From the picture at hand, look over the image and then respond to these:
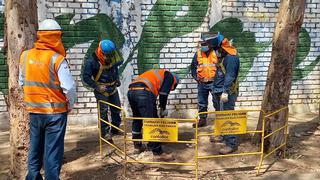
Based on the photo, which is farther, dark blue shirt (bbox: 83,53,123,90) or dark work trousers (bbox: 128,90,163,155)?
dark blue shirt (bbox: 83,53,123,90)

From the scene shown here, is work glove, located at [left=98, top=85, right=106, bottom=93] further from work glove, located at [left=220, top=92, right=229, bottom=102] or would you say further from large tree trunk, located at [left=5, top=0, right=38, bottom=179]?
work glove, located at [left=220, top=92, right=229, bottom=102]

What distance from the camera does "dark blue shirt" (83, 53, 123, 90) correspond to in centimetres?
532

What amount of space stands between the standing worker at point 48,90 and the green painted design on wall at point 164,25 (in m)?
3.57

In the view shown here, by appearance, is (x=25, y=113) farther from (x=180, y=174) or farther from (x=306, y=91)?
(x=306, y=91)

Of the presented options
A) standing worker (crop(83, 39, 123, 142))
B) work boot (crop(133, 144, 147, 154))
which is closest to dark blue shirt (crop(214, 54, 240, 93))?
work boot (crop(133, 144, 147, 154))

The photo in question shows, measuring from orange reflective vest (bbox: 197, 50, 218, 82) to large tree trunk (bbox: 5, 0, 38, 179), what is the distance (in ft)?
9.89

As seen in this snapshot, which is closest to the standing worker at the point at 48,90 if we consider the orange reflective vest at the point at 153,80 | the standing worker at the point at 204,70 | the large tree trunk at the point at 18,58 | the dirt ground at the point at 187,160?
the large tree trunk at the point at 18,58

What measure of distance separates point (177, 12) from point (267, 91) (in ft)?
9.42

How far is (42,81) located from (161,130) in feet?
5.03

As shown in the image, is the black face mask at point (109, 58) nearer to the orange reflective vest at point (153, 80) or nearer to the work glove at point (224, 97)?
the orange reflective vest at point (153, 80)

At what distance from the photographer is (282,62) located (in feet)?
16.0

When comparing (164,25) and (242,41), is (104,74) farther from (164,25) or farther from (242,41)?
(242,41)

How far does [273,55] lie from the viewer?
4969 mm

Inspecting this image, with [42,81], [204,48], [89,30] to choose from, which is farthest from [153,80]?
[89,30]
